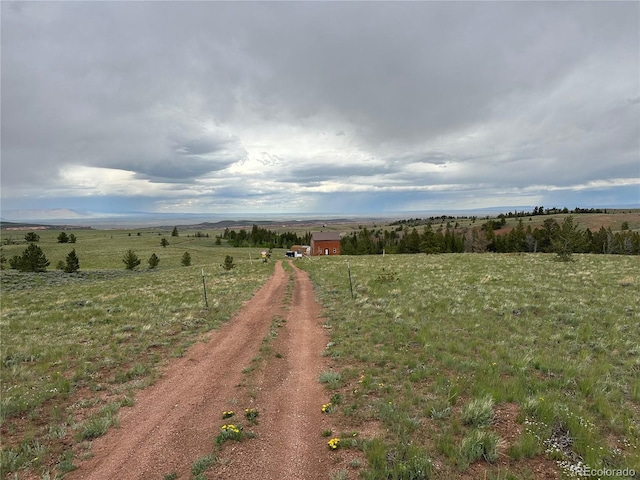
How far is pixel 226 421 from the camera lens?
7246mm

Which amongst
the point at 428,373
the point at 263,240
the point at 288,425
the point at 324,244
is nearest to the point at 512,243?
the point at 324,244

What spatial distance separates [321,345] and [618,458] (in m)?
8.27

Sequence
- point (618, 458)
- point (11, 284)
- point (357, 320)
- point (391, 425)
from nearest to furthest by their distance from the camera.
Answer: point (618, 458) → point (391, 425) → point (357, 320) → point (11, 284)

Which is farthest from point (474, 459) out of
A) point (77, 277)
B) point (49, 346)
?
point (77, 277)

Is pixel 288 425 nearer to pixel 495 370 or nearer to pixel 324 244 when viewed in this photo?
pixel 495 370

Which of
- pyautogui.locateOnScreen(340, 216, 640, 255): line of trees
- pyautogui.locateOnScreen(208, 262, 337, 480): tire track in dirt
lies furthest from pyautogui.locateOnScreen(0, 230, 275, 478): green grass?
pyautogui.locateOnScreen(340, 216, 640, 255): line of trees

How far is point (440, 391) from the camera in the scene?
785 cm

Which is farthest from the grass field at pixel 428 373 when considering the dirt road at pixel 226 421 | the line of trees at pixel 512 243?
the line of trees at pixel 512 243

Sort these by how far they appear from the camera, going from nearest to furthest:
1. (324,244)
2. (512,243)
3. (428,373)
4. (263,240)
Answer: (428,373), (324,244), (512,243), (263,240)

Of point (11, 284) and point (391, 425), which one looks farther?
point (11, 284)

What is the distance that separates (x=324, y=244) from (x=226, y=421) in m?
75.1

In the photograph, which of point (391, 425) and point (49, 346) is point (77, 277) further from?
point (391, 425)

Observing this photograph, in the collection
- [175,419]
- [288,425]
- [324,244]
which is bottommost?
[175,419]

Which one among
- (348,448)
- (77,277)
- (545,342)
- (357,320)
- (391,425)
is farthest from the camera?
(77,277)
